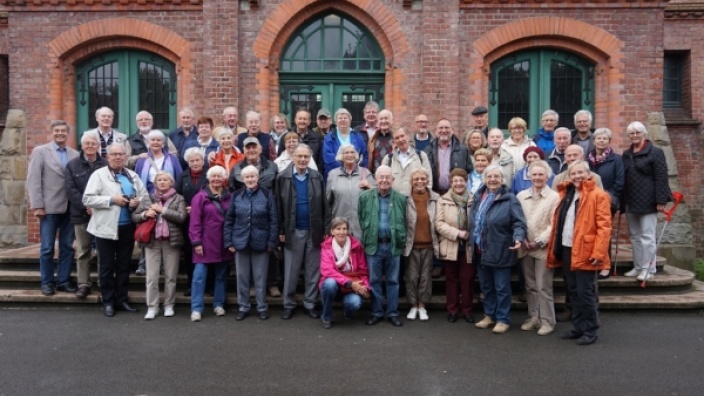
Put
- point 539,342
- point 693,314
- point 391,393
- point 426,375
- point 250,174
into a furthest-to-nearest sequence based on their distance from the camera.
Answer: point 693,314 → point 250,174 → point 539,342 → point 426,375 → point 391,393

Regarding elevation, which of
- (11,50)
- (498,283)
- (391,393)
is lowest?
(391,393)

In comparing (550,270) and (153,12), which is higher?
(153,12)

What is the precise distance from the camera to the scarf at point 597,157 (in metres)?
6.86

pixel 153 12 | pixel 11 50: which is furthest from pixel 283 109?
pixel 11 50

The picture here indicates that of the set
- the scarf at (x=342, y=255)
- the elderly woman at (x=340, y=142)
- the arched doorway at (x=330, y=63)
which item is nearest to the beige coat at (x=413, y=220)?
the scarf at (x=342, y=255)

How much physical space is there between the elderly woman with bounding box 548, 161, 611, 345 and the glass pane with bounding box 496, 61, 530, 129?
504 cm

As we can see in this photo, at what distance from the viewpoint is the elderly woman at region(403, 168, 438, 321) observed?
6.38m

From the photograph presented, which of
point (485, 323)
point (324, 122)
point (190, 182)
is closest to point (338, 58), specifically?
point (324, 122)

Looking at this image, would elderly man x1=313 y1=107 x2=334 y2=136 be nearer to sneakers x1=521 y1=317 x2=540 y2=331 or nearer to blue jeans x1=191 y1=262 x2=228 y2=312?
blue jeans x1=191 y1=262 x2=228 y2=312

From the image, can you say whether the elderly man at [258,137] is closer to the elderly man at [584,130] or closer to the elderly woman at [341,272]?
the elderly woman at [341,272]

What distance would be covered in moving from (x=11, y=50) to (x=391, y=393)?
Result: 10.2 meters

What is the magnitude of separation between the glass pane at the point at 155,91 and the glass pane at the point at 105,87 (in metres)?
0.50

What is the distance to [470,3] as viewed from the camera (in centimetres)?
1012

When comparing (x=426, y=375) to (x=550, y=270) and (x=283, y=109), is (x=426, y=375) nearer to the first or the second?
(x=550, y=270)
